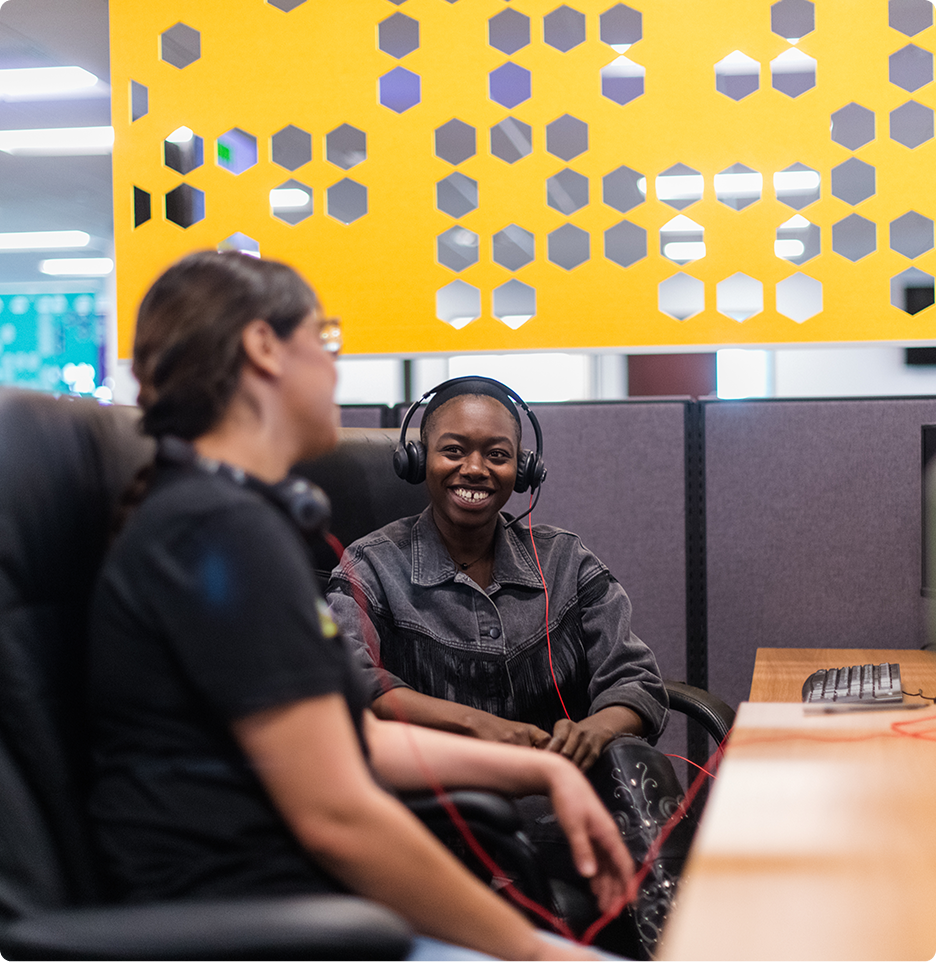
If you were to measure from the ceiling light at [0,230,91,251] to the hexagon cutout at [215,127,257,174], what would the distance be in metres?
5.21

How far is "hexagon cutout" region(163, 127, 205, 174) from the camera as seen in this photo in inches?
88.0

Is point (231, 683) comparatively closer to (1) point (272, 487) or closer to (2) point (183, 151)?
(1) point (272, 487)

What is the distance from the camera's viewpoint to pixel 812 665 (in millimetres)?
1710

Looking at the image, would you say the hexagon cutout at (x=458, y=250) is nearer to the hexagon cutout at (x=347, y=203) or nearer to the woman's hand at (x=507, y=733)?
the hexagon cutout at (x=347, y=203)

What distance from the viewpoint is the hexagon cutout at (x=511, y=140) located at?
5.08 meters

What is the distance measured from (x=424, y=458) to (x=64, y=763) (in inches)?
34.7

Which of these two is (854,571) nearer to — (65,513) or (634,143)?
(634,143)

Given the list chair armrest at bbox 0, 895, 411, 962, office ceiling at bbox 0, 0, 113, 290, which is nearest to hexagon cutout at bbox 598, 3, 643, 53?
chair armrest at bbox 0, 895, 411, 962

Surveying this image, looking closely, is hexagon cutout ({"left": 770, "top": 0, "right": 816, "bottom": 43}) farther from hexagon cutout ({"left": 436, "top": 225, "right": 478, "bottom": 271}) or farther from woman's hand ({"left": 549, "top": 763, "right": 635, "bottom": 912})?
hexagon cutout ({"left": 436, "top": 225, "right": 478, "bottom": 271})

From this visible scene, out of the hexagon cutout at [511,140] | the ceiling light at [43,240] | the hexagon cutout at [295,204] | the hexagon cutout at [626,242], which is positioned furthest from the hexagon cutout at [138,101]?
the hexagon cutout at [626,242]

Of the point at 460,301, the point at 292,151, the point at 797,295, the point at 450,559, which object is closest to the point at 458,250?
the point at 460,301

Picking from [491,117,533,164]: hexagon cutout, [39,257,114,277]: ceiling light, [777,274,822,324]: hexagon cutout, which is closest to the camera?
[491,117,533,164]: hexagon cutout

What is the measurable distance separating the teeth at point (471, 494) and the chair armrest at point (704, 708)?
0.43m

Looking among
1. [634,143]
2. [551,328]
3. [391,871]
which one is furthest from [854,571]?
[391,871]
